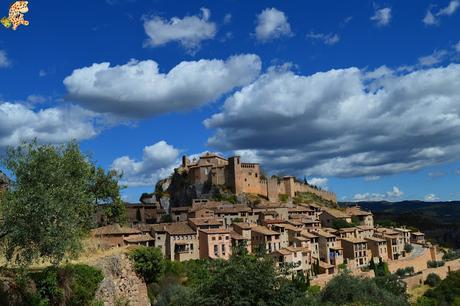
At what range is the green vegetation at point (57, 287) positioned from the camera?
18.3 metres

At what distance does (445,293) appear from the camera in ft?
226

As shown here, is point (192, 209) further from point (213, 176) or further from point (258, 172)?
point (258, 172)

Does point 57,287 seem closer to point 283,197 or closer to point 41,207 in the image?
point 41,207

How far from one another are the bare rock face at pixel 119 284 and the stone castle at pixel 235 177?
77.7 m

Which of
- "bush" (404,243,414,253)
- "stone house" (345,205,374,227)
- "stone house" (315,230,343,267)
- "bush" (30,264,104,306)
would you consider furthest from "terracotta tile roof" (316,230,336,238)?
"bush" (30,264,104,306)

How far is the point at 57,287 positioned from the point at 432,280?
2696 inches

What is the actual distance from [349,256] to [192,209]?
27.6 meters

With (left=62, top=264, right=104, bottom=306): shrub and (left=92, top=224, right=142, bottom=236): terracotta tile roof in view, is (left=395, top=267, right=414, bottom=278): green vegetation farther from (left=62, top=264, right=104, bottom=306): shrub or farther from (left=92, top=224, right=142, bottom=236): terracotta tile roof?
(left=62, top=264, right=104, bottom=306): shrub

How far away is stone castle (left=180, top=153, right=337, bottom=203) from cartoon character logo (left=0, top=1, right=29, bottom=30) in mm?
95785

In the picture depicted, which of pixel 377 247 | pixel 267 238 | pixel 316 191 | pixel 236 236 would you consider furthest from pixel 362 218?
pixel 236 236

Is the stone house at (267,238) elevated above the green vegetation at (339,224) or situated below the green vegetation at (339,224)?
below

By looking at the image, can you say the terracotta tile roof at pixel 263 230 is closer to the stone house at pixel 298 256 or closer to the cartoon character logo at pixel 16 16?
the stone house at pixel 298 256

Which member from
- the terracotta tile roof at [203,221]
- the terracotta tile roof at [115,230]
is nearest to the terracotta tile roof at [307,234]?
the terracotta tile roof at [203,221]

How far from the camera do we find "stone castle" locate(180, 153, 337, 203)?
102938mm
